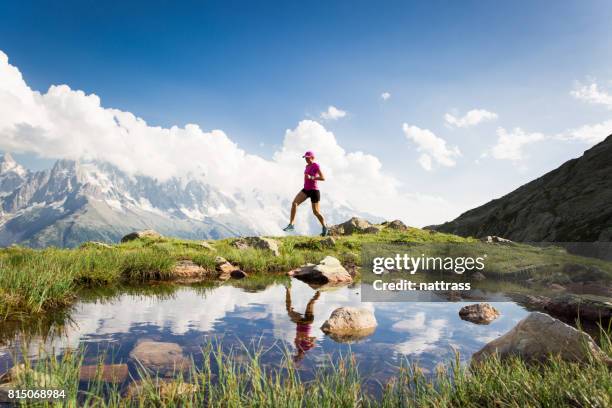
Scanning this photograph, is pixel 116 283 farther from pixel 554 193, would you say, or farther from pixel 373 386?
pixel 554 193

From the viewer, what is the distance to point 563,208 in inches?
4628

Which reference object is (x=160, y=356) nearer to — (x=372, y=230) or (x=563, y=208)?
(x=372, y=230)

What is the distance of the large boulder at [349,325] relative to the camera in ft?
29.4

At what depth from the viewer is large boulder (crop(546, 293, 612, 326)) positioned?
458 inches

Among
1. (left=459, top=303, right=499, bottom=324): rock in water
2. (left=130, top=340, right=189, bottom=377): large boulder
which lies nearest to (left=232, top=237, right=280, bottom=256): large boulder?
(left=459, top=303, right=499, bottom=324): rock in water

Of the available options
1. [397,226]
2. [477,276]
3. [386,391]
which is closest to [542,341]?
[386,391]

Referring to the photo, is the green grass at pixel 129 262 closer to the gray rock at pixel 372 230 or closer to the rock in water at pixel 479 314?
the gray rock at pixel 372 230

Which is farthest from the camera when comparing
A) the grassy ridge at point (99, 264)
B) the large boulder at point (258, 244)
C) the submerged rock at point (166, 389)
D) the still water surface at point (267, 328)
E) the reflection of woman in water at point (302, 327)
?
the large boulder at point (258, 244)

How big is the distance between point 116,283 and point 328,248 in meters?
16.6

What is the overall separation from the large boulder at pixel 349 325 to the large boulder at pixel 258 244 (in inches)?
595

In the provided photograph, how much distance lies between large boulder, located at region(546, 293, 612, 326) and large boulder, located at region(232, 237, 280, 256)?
1537 centimetres

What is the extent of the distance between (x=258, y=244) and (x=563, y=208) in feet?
393

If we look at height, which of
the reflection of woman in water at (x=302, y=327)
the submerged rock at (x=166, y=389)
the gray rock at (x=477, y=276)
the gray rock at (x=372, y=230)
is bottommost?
the gray rock at (x=477, y=276)

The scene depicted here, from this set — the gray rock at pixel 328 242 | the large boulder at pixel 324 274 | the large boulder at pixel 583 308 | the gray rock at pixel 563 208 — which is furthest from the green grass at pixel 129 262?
the gray rock at pixel 563 208
